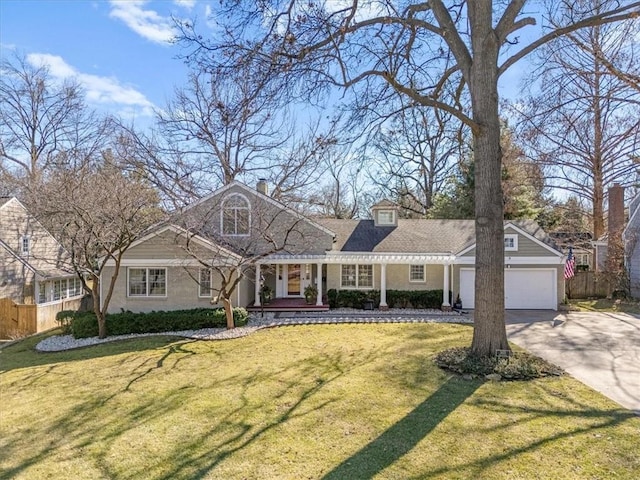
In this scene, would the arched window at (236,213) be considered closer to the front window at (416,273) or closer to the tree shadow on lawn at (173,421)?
the front window at (416,273)

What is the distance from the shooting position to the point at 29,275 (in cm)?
2142

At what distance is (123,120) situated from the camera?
28234 millimetres

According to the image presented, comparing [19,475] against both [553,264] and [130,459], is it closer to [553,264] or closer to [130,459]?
[130,459]

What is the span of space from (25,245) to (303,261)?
53.1ft

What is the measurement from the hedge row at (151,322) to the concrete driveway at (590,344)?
11243 mm

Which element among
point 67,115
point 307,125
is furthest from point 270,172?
point 67,115

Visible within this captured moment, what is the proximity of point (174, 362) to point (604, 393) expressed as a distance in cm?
1075

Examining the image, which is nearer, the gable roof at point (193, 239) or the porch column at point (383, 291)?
the gable roof at point (193, 239)

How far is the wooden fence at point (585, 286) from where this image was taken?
25.5m

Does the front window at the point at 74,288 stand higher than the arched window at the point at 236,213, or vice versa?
the arched window at the point at 236,213

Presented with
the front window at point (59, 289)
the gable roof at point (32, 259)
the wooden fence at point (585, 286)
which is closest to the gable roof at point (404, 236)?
the wooden fence at point (585, 286)

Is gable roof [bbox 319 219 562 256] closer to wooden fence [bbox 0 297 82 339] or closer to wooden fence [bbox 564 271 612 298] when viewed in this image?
wooden fence [bbox 564 271 612 298]

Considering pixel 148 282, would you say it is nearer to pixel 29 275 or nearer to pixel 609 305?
pixel 29 275

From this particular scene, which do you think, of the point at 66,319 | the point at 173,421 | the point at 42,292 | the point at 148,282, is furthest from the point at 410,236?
the point at 42,292
